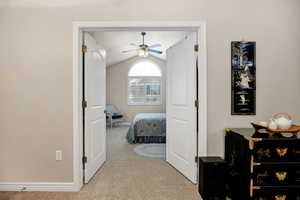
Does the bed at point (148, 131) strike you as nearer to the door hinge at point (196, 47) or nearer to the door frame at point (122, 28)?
the door frame at point (122, 28)

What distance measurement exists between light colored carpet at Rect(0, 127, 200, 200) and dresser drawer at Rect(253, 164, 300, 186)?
27.6 inches

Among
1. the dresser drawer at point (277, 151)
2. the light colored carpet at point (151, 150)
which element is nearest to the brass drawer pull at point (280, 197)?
the dresser drawer at point (277, 151)

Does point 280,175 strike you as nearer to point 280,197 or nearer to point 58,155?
point 280,197

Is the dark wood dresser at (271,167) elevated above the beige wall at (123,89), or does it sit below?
below

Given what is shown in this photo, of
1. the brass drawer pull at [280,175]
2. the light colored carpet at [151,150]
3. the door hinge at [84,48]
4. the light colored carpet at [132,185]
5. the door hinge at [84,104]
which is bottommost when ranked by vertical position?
the light colored carpet at [132,185]

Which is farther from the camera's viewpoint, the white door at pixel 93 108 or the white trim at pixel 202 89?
the white door at pixel 93 108

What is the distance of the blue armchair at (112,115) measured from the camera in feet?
21.2

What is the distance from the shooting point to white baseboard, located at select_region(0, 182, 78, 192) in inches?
88.7

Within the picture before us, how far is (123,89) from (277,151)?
6.27 meters

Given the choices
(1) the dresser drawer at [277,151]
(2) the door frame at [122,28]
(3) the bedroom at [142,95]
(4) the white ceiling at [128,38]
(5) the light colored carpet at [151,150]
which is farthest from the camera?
(4) the white ceiling at [128,38]

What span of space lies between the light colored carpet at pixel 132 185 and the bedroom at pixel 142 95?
0.16ft

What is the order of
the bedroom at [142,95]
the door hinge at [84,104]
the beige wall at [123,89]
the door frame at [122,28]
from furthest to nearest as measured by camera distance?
the beige wall at [123,89] → the bedroom at [142,95] → the door hinge at [84,104] → the door frame at [122,28]

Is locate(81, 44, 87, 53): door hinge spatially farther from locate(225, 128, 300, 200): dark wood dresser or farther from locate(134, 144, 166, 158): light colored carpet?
locate(134, 144, 166, 158): light colored carpet

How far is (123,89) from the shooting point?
7.50 meters
